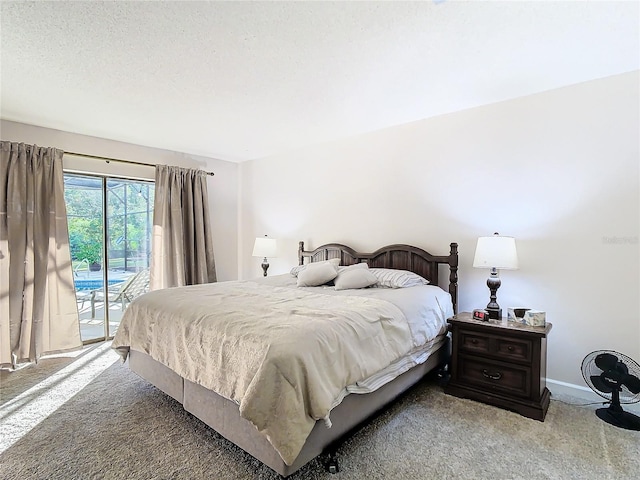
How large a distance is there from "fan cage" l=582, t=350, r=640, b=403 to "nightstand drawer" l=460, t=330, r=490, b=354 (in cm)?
66

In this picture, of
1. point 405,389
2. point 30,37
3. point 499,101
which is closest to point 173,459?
point 405,389

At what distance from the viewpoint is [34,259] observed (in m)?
3.58

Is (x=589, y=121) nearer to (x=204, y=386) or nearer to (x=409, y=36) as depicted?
(x=409, y=36)

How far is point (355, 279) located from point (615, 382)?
2.00m

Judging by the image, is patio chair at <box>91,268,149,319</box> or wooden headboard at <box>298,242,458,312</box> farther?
patio chair at <box>91,268,149,319</box>

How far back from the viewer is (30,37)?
207 cm

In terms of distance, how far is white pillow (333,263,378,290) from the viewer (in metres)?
3.22

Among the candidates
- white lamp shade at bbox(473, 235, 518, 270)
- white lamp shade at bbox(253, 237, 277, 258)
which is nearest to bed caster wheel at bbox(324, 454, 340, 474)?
white lamp shade at bbox(473, 235, 518, 270)

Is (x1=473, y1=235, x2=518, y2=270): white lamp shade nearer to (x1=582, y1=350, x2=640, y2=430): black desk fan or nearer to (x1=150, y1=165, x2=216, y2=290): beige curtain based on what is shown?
(x1=582, y1=350, x2=640, y2=430): black desk fan

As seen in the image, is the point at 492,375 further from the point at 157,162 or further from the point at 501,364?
the point at 157,162

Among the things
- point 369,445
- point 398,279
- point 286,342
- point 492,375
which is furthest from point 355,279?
point 286,342

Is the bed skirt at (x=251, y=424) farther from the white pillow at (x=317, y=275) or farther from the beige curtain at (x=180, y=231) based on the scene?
the beige curtain at (x=180, y=231)

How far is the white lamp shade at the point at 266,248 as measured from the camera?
15.4 feet

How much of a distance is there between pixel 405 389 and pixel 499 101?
103 inches
